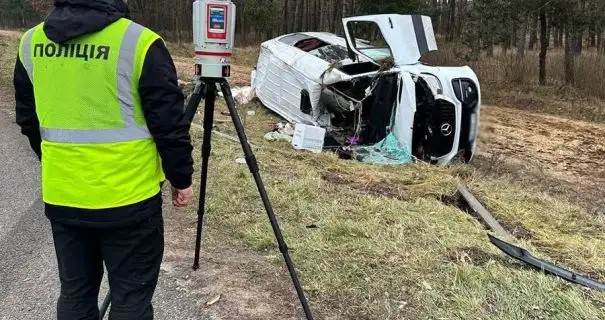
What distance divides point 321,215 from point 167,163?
2756mm

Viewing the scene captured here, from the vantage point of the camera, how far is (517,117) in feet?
41.7

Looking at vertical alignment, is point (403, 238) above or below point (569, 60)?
below

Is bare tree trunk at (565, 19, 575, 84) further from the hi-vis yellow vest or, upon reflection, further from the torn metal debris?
the hi-vis yellow vest

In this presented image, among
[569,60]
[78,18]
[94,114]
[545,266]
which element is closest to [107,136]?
[94,114]

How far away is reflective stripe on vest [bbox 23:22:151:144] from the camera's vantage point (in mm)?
1863

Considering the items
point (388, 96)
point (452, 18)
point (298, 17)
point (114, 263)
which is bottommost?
point (388, 96)

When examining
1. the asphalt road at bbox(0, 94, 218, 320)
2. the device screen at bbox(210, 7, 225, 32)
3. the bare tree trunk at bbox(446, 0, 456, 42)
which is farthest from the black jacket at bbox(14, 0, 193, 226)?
the bare tree trunk at bbox(446, 0, 456, 42)

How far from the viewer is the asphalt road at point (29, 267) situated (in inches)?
Result: 122

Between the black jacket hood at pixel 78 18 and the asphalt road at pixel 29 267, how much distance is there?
174 cm

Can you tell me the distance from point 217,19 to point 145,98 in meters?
0.87

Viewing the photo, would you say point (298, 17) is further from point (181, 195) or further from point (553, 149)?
point (181, 195)

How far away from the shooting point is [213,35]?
269cm

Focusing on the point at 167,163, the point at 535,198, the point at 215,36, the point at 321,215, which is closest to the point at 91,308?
the point at 167,163

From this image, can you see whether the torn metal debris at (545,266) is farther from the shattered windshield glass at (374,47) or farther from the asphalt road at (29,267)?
the shattered windshield glass at (374,47)
